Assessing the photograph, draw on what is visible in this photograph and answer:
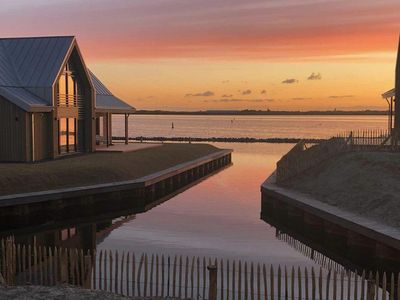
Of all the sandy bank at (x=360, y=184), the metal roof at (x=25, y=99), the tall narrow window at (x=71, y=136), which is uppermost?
the metal roof at (x=25, y=99)

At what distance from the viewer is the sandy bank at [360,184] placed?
2114 cm

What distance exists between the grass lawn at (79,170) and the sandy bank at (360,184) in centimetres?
1022

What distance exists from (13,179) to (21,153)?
656 centimetres

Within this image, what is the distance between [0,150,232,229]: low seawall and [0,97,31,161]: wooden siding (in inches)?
277

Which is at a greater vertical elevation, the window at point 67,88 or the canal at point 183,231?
the window at point 67,88

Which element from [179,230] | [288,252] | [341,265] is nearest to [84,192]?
[179,230]

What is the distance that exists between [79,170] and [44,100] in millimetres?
7188

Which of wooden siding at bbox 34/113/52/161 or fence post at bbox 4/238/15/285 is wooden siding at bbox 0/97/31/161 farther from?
fence post at bbox 4/238/15/285

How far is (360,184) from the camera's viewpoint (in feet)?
80.8

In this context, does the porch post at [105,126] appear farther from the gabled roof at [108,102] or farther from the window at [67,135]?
the window at [67,135]

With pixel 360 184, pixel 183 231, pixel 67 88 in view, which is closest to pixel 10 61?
pixel 67 88

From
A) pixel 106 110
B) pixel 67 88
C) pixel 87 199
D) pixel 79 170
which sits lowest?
pixel 87 199

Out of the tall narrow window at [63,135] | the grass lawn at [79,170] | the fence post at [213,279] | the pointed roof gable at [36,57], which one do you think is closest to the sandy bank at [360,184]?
the fence post at [213,279]

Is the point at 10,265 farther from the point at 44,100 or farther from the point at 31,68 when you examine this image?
the point at 31,68
